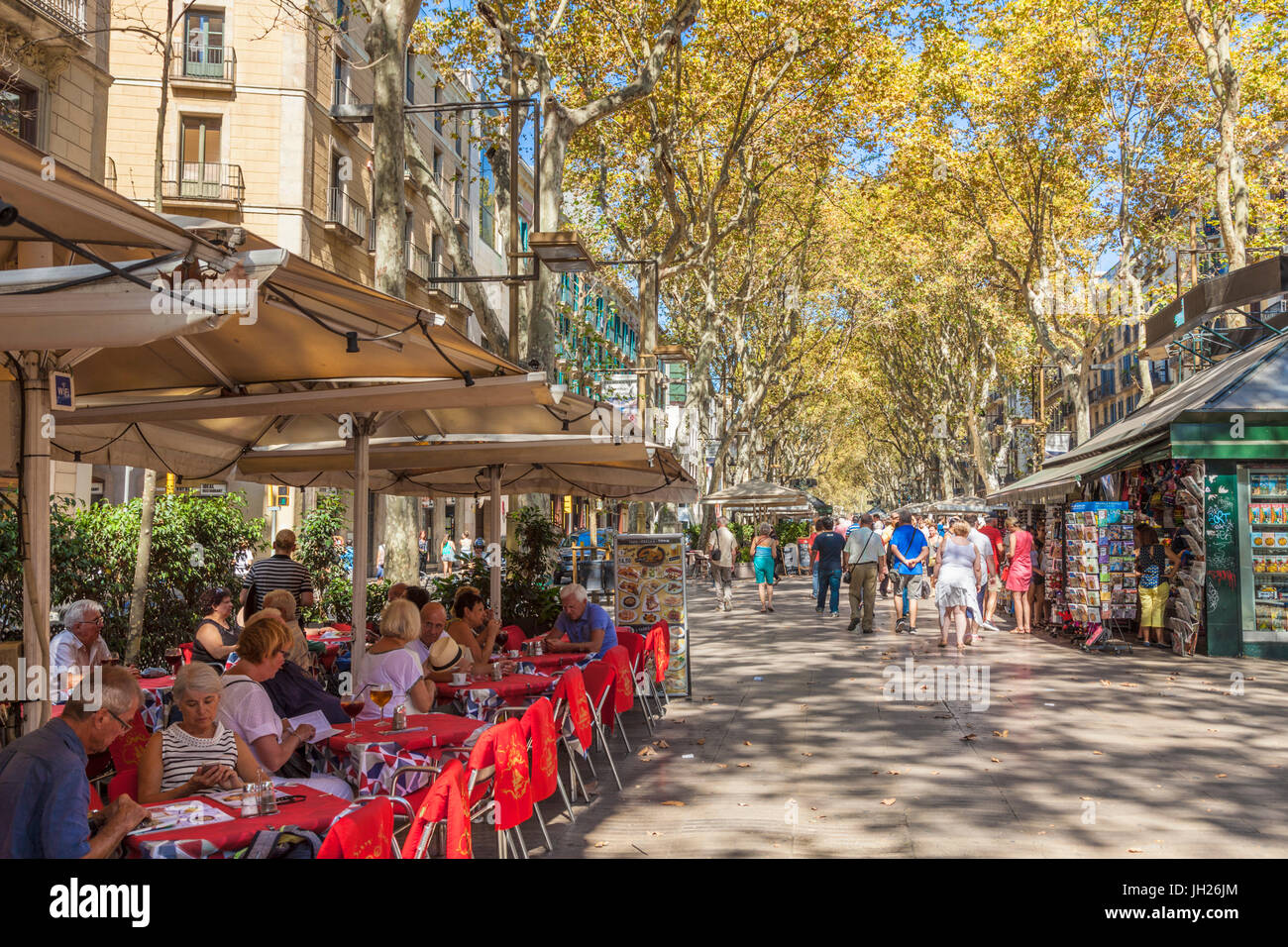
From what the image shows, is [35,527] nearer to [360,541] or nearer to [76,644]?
[76,644]

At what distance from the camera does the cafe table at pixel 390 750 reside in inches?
207

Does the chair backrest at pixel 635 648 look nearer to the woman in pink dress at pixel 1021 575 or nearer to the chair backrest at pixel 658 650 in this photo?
the chair backrest at pixel 658 650

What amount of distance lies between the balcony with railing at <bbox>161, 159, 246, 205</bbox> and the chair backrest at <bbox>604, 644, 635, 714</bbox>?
22.0m

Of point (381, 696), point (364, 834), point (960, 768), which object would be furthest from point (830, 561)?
point (364, 834)

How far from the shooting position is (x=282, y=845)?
3680mm

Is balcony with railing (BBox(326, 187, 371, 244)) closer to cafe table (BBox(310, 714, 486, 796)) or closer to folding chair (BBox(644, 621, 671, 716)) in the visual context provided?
folding chair (BBox(644, 621, 671, 716))

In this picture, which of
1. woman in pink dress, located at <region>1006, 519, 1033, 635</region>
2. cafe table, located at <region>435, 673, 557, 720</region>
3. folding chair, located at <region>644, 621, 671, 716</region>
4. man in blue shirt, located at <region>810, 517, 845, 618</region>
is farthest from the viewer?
man in blue shirt, located at <region>810, 517, 845, 618</region>

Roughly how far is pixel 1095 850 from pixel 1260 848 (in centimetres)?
87

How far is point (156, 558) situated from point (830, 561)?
12.7m

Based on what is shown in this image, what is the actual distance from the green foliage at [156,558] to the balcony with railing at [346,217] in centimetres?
1813

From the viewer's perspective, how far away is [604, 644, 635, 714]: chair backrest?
783 centimetres

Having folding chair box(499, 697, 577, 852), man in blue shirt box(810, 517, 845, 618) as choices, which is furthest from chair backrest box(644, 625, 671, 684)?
man in blue shirt box(810, 517, 845, 618)

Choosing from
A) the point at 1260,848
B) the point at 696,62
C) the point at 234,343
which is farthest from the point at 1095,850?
the point at 696,62
